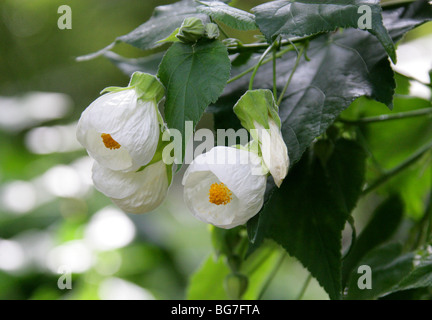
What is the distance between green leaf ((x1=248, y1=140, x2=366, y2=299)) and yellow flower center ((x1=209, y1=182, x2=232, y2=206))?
0.20 feet

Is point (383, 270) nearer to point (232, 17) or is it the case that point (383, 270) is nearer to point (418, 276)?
point (418, 276)

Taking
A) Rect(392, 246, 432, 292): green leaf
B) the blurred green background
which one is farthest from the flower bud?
the blurred green background

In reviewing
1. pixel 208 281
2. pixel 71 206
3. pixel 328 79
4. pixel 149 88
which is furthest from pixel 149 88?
pixel 71 206

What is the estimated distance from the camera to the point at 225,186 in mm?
202

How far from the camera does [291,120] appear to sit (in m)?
0.23

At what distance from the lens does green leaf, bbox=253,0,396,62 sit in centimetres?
20

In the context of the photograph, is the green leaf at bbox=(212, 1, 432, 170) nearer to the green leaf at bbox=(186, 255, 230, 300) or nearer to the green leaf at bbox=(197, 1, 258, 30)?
the green leaf at bbox=(197, 1, 258, 30)

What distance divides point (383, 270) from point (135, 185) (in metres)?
0.18

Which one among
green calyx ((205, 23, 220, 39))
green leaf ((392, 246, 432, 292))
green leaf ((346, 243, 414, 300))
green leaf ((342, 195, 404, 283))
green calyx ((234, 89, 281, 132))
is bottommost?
green leaf ((342, 195, 404, 283))

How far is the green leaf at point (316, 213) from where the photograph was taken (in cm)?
25

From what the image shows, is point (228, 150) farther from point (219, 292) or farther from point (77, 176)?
point (77, 176)
